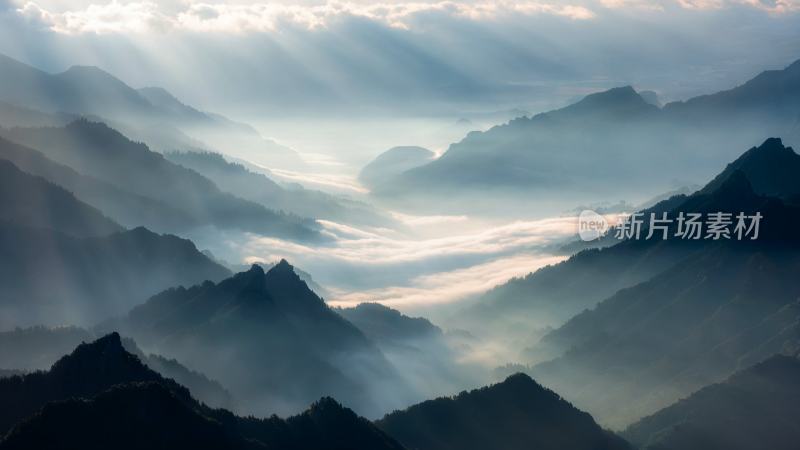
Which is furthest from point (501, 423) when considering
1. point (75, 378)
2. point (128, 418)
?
point (128, 418)

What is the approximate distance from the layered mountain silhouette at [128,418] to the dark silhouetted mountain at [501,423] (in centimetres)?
2346

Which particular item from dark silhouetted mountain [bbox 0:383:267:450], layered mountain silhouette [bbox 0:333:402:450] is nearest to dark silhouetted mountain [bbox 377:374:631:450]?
layered mountain silhouette [bbox 0:333:402:450]

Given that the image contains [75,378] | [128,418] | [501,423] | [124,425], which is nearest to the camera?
[124,425]

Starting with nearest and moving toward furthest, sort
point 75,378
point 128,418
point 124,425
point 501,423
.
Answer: point 124,425, point 128,418, point 75,378, point 501,423

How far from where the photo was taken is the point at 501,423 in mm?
191000

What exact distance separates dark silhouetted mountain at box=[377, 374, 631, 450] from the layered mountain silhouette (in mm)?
23457

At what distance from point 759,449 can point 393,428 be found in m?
76.3

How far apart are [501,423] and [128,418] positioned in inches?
3336

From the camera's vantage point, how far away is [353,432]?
527ft

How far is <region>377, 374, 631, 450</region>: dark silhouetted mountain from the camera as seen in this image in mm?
185250

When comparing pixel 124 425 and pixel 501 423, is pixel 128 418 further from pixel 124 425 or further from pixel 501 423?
pixel 501 423

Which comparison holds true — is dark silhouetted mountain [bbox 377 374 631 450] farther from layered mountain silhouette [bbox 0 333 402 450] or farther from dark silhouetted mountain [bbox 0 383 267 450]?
dark silhouetted mountain [bbox 0 383 267 450]

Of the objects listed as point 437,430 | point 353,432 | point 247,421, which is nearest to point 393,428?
point 437,430

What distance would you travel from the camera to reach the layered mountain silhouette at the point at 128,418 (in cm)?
12525
